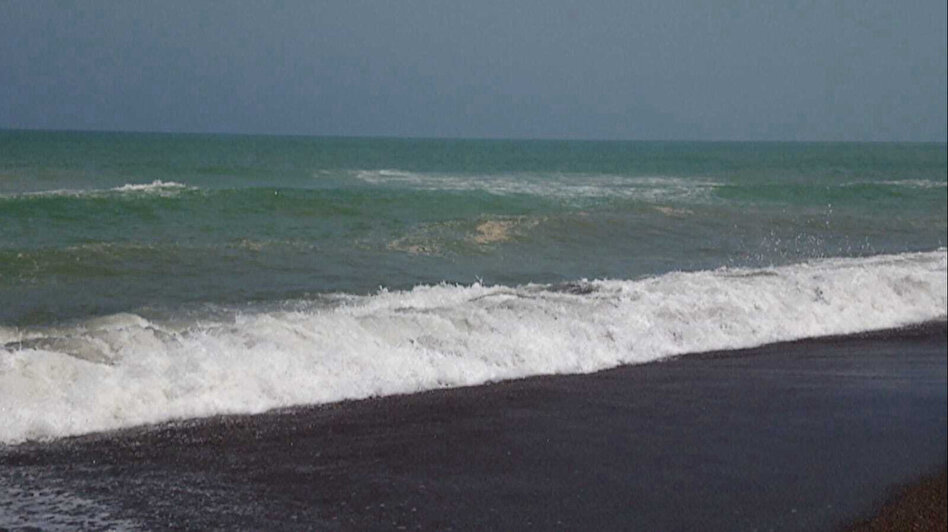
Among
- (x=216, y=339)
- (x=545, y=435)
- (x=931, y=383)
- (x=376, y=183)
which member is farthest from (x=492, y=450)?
(x=376, y=183)

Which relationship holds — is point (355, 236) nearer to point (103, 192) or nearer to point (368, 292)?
point (368, 292)

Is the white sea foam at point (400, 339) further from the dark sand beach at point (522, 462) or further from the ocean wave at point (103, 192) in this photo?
the ocean wave at point (103, 192)

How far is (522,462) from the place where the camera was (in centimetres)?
605

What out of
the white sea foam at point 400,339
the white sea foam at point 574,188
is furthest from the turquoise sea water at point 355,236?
the white sea foam at point 400,339

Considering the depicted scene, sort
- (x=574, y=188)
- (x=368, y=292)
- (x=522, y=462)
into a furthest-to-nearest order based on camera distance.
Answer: (x=574, y=188)
(x=368, y=292)
(x=522, y=462)

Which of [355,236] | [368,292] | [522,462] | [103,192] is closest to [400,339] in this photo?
[368,292]

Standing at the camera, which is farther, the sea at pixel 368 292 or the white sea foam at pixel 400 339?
the sea at pixel 368 292

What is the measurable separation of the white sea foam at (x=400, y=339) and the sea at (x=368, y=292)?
22mm

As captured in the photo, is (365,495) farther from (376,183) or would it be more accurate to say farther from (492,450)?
(376,183)

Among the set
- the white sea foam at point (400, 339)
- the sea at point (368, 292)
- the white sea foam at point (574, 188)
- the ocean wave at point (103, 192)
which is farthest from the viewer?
the white sea foam at point (574, 188)

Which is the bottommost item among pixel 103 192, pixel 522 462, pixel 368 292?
pixel 522 462

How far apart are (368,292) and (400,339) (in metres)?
2.40

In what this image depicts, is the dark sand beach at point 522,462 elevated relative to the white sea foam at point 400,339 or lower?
lower

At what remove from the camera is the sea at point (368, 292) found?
7203mm
